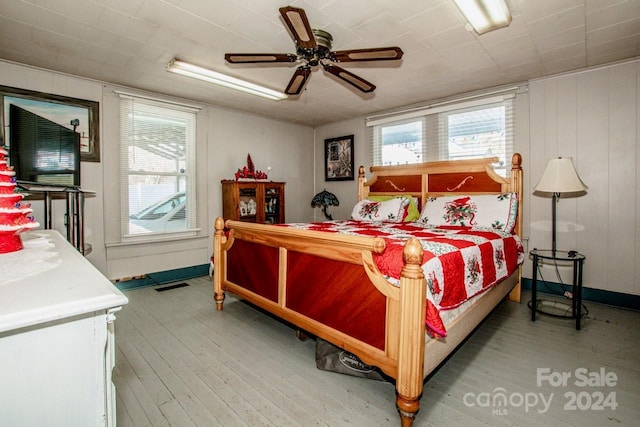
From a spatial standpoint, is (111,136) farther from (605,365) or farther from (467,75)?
(605,365)

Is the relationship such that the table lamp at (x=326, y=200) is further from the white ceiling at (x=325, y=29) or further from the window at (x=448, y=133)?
the white ceiling at (x=325, y=29)

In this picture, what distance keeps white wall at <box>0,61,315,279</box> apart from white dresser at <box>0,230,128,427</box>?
10.6 ft

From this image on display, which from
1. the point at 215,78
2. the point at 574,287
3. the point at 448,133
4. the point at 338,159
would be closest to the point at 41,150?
the point at 215,78

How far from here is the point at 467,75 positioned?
330 cm

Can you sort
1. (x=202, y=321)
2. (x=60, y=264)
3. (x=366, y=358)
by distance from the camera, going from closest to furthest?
(x=60, y=264) → (x=366, y=358) → (x=202, y=321)

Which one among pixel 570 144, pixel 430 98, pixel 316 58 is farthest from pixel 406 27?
pixel 570 144

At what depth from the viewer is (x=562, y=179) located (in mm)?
2801

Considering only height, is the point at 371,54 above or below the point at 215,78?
below

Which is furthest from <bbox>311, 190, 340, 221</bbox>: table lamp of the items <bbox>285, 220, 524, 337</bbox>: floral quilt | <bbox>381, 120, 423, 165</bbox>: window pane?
<bbox>285, 220, 524, 337</bbox>: floral quilt

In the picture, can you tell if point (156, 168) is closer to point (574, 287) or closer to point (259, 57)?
point (259, 57)

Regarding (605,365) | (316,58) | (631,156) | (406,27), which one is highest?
(406,27)

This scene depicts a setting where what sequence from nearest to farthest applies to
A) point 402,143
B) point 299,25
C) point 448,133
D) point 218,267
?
point 299,25 < point 218,267 < point 448,133 < point 402,143

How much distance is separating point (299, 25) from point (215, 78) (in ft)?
5.66

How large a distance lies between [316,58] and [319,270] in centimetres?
150
